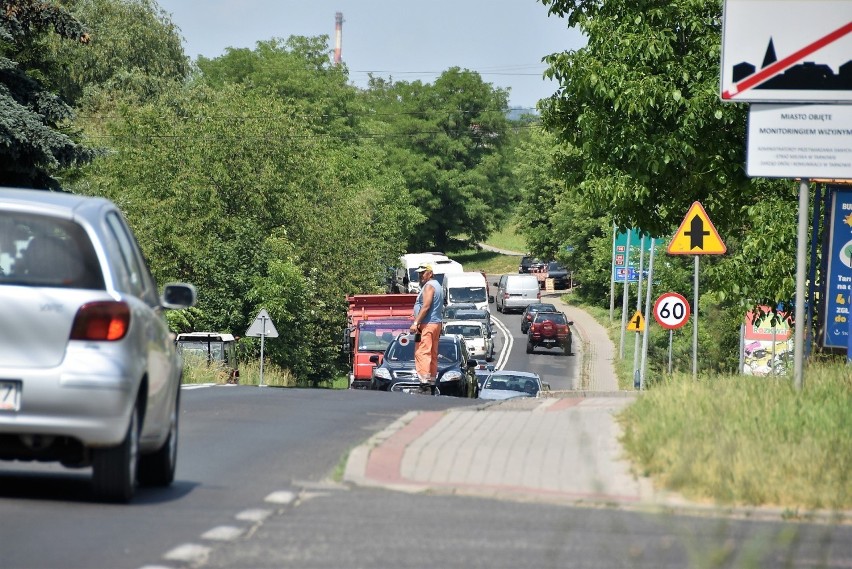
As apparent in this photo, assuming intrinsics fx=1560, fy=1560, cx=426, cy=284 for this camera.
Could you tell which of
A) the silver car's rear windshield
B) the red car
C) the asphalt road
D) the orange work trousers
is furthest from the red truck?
the silver car's rear windshield

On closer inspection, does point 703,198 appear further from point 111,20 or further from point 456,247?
point 456,247

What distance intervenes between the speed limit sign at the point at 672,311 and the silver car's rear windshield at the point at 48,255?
22.4 metres

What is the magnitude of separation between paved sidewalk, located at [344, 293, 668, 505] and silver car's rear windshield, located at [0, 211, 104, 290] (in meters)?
2.26

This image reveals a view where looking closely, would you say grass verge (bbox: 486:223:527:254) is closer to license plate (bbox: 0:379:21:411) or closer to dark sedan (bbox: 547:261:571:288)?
dark sedan (bbox: 547:261:571:288)

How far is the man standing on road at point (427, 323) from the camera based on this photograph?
2142 cm

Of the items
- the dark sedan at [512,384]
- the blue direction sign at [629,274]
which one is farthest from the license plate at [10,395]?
the blue direction sign at [629,274]

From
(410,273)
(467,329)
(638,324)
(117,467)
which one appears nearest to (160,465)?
(117,467)

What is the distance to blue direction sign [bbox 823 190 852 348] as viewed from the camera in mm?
17953

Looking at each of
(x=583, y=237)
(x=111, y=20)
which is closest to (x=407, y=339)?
(x=111, y=20)

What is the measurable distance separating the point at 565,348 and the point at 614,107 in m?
44.7

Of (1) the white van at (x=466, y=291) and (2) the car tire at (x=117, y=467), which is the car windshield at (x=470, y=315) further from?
(2) the car tire at (x=117, y=467)

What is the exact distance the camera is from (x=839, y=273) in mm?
18109

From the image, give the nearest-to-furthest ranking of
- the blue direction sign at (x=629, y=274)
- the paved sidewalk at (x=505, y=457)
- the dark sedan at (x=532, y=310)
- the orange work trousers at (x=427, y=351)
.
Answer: the paved sidewalk at (x=505, y=457) → the orange work trousers at (x=427, y=351) → the blue direction sign at (x=629, y=274) → the dark sedan at (x=532, y=310)

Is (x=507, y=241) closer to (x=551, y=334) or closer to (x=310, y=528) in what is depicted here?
(x=551, y=334)
